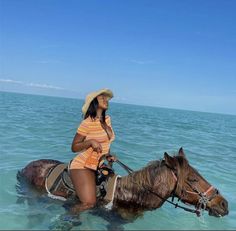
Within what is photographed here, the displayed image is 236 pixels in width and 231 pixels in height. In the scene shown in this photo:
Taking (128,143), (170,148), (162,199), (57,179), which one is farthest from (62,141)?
(162,199)

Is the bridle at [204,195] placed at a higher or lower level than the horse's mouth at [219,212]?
higher

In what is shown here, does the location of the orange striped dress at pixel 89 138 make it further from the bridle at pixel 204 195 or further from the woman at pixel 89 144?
the bridle at pixel 204 195

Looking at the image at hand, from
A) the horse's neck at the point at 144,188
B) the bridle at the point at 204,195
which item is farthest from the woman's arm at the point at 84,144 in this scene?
the bridle at the point at 204,195

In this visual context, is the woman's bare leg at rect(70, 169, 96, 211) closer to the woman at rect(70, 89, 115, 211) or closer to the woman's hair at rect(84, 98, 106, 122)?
the woman at rect(70, 89, 115, 211)

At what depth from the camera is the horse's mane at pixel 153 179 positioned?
5645 mm

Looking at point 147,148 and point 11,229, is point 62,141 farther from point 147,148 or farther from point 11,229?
point 11,229

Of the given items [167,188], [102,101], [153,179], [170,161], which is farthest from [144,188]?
[102,101]

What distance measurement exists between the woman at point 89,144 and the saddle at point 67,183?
0.20m

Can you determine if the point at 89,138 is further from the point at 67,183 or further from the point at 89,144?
the point at 67,183

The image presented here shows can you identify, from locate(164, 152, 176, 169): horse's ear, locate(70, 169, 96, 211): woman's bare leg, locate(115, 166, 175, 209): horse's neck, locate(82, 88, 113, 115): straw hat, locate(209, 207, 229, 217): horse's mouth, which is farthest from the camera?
locate(82, 88, 113, 115): straw hat

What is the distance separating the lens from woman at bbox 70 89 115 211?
5.87m

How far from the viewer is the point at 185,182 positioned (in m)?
5.62

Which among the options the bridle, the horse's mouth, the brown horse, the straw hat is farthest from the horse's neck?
the straw hat

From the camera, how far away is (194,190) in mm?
5578
